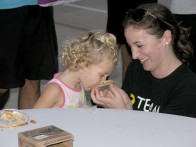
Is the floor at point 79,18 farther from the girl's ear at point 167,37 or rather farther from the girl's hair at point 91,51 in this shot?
the girl's ear at point 167,37

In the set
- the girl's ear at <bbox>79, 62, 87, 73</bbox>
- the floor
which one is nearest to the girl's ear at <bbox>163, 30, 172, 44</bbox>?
the girl's ear at <bbox>79, 62, 87, 73</bbox>

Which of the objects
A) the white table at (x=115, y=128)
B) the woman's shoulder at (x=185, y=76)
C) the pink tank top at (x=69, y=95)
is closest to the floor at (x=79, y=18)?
the pink tank top at (x=69, y=95)

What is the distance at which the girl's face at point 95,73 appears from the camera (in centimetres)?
291

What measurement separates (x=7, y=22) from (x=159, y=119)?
158 cm

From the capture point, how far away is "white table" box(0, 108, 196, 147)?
73.5 inches

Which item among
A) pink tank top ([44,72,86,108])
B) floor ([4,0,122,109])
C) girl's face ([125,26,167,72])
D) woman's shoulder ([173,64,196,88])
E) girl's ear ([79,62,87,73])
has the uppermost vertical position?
girl's face ([125,26,167,72])

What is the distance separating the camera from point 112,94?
248 cm

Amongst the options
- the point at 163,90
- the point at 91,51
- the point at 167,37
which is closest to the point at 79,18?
the point at 91,51

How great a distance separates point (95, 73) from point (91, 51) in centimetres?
16

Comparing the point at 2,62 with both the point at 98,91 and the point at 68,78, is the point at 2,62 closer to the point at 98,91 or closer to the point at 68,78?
the point at 68,78

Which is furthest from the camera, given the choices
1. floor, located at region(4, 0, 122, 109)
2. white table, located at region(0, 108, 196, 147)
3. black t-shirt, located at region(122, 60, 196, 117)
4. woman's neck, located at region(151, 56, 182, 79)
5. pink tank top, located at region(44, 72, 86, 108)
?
floor, located at region(4, 0, 122, 109)

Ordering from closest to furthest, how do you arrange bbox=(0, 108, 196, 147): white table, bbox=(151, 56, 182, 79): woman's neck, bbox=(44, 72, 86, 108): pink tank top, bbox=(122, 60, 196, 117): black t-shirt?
bbox=(0, 108, 196, 147): white table < bbox=(122, 60, 196, 117): black t-shirt < bbox=(151, 56, 182, 79): woman's neck < bbox=(44, 72, 86, 108): pink tank top

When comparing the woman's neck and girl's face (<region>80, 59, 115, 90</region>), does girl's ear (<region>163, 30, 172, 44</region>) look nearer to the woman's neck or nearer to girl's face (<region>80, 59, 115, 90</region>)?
the woman's neck

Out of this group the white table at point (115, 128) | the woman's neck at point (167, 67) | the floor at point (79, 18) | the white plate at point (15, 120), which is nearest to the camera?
the white table at point (115, 128)
